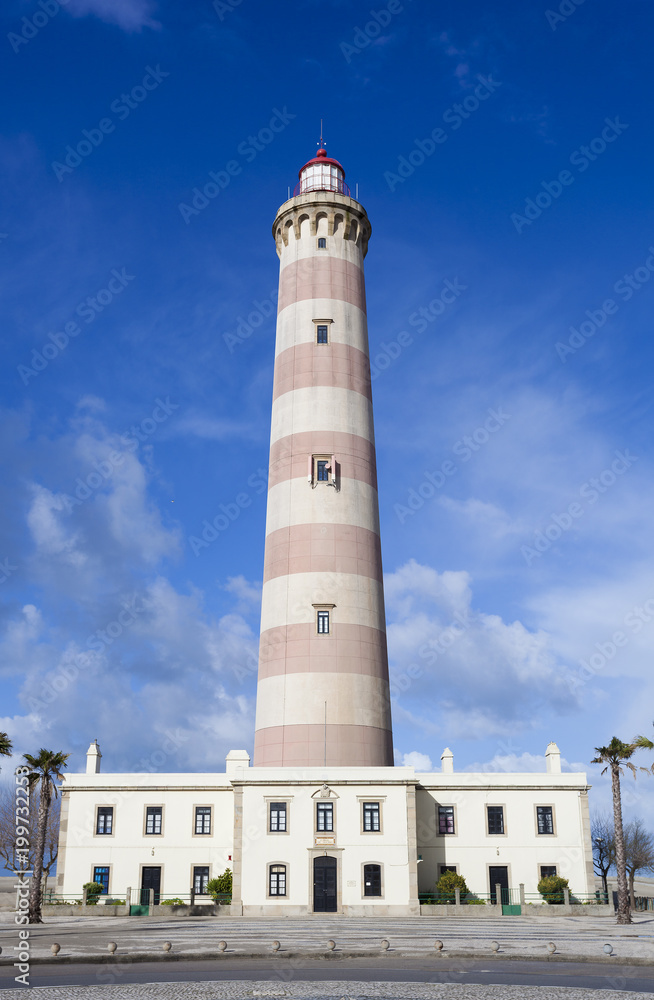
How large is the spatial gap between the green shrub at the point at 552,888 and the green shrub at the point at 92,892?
19.8 m

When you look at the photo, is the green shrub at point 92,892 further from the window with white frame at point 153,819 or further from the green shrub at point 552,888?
the green shrub at point 552,888

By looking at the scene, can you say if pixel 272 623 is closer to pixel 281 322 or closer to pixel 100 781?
pixel 100 781

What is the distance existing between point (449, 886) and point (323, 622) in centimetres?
1274

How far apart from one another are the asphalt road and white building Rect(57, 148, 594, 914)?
1752 cm

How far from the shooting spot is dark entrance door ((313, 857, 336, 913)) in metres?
37.8

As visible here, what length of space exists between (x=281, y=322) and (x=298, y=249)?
3.90m

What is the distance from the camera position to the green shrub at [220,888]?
39688 mm

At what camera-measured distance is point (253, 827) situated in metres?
38.8

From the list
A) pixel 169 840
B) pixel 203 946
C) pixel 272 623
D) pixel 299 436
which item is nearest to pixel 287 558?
pixel 272 623

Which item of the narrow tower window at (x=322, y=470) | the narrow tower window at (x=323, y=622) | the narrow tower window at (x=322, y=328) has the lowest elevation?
the narrow tower window at (x=323, y=622)

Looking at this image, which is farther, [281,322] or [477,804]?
[281,322]

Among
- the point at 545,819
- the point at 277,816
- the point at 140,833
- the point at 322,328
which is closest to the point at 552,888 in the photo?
the point at 545,819

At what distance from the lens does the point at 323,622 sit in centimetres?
4109

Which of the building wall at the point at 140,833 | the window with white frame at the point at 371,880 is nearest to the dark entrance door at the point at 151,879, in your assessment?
the building wall at the point at 140,833
